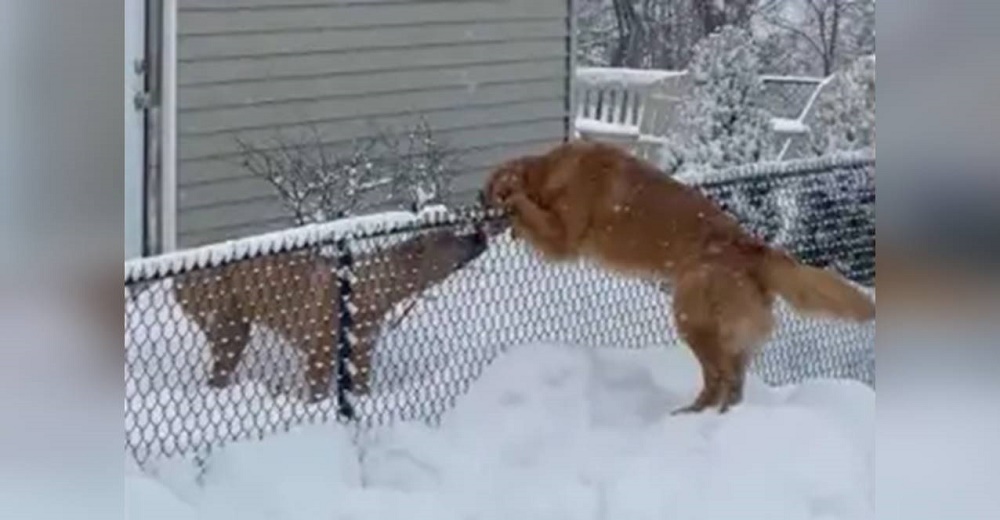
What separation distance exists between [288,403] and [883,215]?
1456mm

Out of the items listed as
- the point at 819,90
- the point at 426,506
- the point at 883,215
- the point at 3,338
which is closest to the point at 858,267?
the point at 426,506

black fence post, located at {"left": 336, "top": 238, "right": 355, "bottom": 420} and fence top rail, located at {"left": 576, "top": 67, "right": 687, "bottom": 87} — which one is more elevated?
fence top rail, located at {"left": 576, "top": 67, "right": 687, "bottom": 87}

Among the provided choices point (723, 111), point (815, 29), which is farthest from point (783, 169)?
point (815, 29)

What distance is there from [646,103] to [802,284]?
202 cm

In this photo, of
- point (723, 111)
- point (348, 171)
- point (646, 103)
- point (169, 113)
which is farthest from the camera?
point (646, 103)

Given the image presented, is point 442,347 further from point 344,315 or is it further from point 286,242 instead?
point 286,242

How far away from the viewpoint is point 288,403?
2.04 metres

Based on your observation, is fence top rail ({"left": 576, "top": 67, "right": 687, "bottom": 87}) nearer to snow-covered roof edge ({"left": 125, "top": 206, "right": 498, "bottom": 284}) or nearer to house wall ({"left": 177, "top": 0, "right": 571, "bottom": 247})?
house wall ({"left": 177, "top": 0, "right": 571, "bottom": 247})

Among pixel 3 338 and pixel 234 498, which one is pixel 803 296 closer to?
pixel 234 498

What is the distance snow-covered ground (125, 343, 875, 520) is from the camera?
1539 millimetres

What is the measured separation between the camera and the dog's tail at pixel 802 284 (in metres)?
2.03

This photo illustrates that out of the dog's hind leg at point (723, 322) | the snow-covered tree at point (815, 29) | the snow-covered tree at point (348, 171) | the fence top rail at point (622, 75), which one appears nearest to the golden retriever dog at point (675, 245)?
the dog's hind leg at point (723, 322)

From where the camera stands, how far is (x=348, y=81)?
3666mm

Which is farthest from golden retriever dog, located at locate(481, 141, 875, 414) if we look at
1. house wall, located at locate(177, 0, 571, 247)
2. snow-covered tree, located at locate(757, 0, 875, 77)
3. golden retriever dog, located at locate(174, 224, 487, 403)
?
snow-covered tree, located at locate(757, 0, 875, 77)
